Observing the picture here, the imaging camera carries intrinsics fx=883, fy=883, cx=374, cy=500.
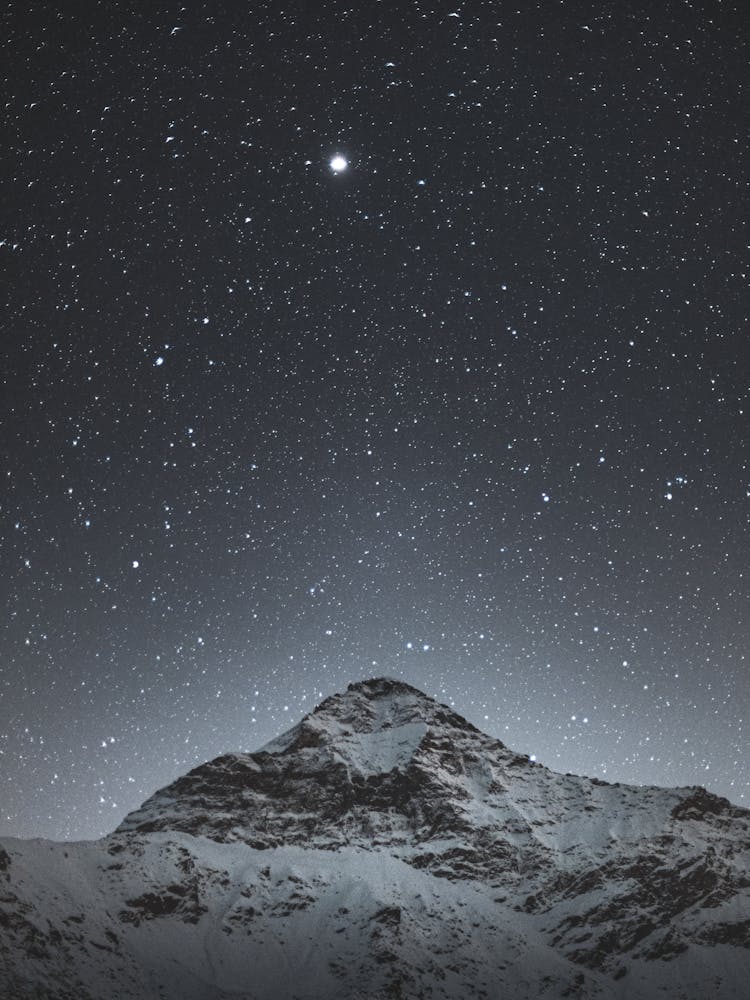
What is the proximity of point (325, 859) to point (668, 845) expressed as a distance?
6005cm

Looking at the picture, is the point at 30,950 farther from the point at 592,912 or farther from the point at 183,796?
the point at 592,912

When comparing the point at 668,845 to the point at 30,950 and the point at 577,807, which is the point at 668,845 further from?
the point at 30,950

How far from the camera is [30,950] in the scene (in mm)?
106562

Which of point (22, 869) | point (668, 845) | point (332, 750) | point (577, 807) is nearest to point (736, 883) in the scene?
point (668, 845)

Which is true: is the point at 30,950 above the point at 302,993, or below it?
above

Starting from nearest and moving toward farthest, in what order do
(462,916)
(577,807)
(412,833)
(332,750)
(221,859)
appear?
(462,916)
(221,859)
(412,833)
(577,807)
(332,750)

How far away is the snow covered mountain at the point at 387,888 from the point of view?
379ft

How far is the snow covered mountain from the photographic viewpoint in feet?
379

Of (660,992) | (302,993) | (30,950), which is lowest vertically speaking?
(660,992)

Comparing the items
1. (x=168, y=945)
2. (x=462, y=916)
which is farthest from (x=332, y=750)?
(x=168, y=945)

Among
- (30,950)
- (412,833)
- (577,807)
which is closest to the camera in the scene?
(30,950)

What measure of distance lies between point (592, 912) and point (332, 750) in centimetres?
6721

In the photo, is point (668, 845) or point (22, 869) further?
point (668, 845)

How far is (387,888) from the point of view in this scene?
141 metres
